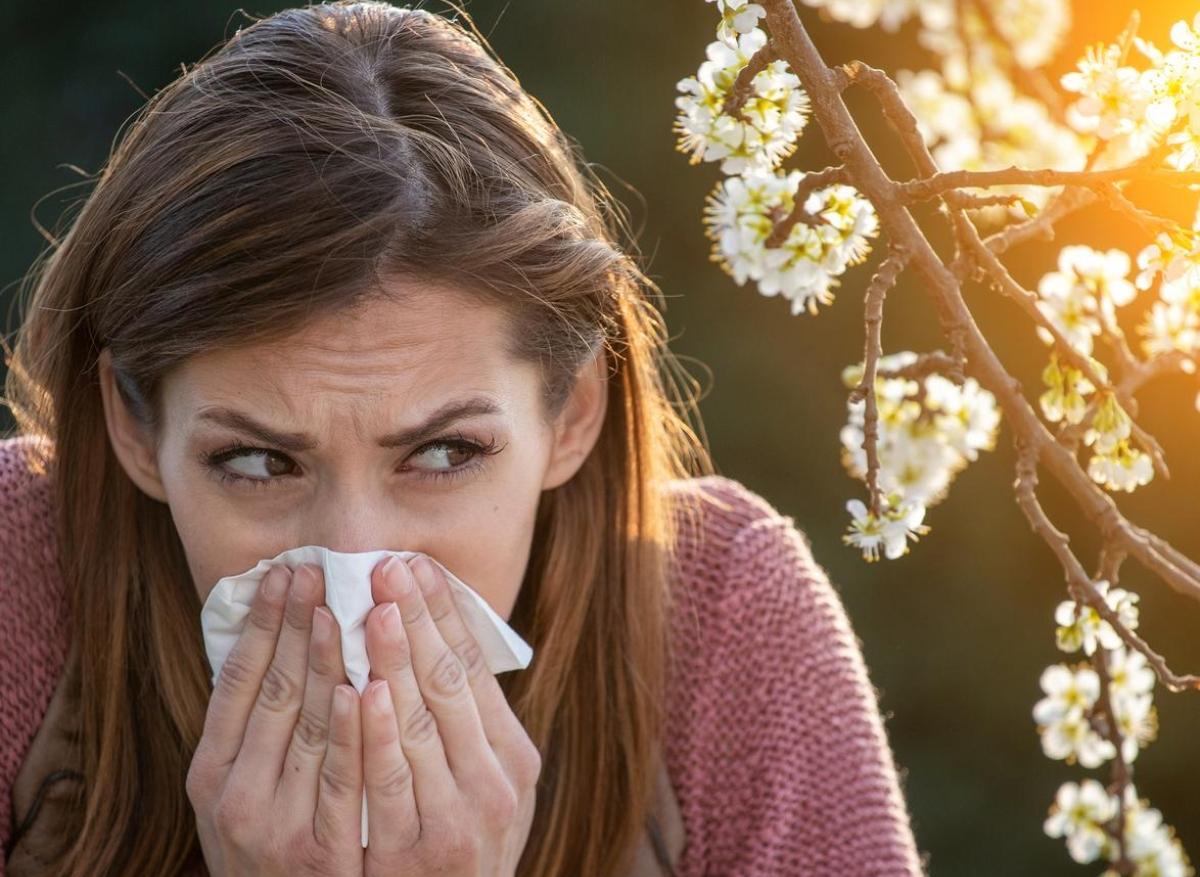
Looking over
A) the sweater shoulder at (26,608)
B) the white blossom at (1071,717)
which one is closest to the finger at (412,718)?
the sweater shoulder at (26,608)

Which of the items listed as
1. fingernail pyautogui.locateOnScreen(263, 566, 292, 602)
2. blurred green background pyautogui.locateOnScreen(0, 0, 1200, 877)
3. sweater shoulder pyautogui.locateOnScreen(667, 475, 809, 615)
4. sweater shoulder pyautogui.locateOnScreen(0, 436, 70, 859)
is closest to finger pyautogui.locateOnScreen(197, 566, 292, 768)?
fingernail pyautogui.locateOnScreen(263, 566, 292, 602)

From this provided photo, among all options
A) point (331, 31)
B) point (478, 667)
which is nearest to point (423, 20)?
point (331, 31)

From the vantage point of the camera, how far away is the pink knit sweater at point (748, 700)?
71.2 inches

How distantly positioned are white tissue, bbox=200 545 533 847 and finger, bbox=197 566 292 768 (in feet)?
0.06

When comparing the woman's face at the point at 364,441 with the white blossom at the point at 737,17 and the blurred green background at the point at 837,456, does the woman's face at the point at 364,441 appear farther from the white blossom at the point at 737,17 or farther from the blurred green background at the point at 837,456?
the blurred green background at the point at 837,456

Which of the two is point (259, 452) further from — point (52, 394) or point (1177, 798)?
point (1177, 798)

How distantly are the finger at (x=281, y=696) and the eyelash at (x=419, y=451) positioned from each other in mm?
125

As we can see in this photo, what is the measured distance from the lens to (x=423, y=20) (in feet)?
5.77

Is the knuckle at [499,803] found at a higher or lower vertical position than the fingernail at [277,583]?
lower

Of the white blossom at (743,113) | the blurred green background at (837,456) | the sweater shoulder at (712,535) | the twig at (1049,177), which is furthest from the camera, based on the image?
the blurred green background at (837,456)

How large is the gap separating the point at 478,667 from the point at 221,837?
309 mm

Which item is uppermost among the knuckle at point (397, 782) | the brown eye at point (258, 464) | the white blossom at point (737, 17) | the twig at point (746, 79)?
the white blossom at point (737, 17)

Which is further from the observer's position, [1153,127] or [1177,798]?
[1177,798]

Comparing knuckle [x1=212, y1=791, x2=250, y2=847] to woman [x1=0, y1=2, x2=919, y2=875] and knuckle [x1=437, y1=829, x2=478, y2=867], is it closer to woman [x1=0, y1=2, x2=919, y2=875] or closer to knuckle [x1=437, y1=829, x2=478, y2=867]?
woman [x1=0, y1=2, x2=919, y2=875]
